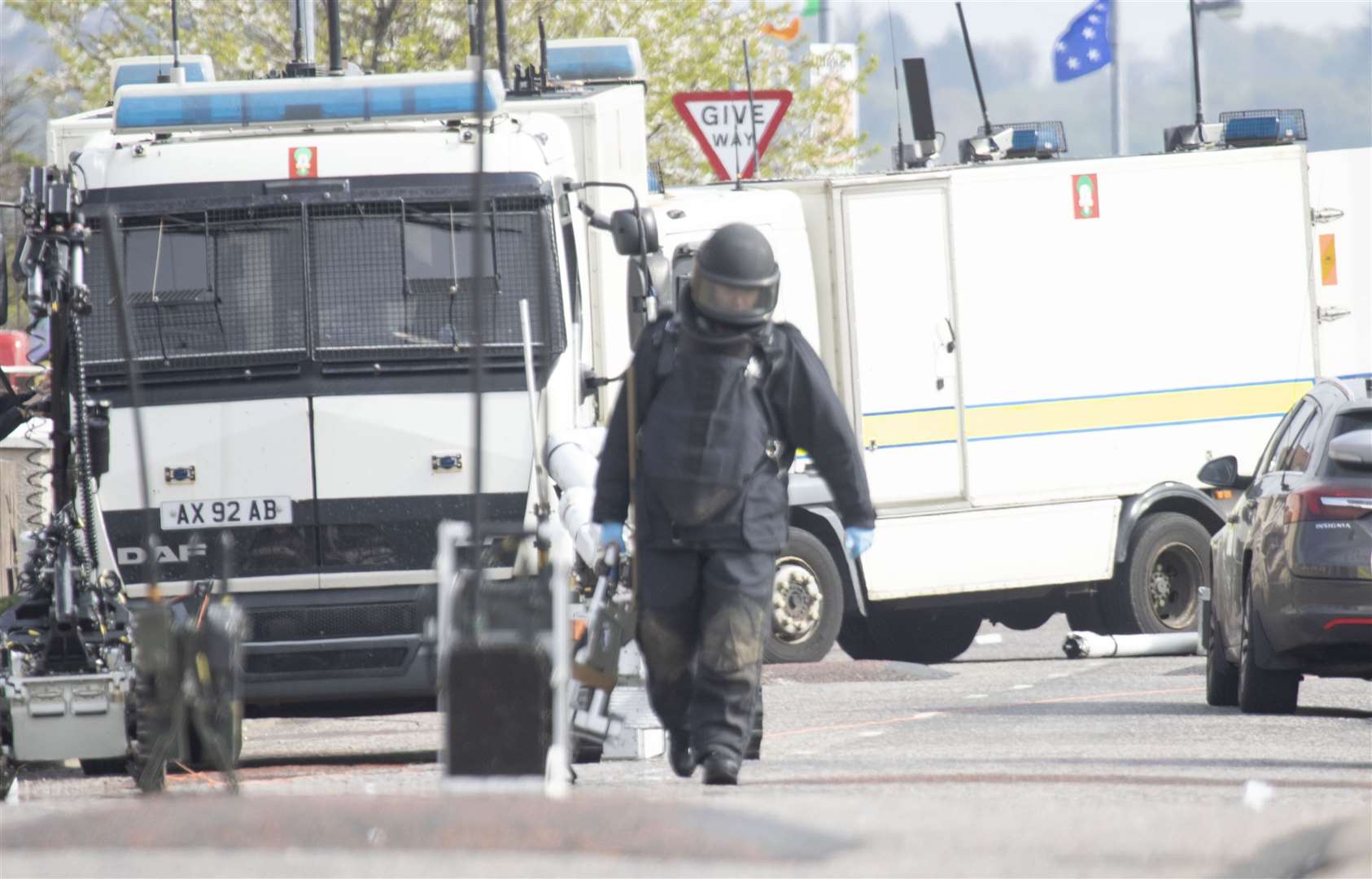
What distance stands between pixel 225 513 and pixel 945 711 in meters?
4.06

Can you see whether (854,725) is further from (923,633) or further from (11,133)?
(11,133)

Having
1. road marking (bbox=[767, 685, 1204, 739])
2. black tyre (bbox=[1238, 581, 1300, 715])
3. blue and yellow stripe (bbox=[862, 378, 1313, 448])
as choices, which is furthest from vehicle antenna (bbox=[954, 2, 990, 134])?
black tyre (bbox=[1238, 581, 1300, 715])

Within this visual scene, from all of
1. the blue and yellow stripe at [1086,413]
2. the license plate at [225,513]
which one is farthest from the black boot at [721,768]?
the blue and yellow stripe at [1086,413]

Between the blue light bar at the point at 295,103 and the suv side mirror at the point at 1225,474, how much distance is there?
419 cm

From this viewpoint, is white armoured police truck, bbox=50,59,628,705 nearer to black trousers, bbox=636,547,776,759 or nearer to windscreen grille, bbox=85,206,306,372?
windscreen grille, bbox=85,206,306,372

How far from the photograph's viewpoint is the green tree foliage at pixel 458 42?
1041 inches

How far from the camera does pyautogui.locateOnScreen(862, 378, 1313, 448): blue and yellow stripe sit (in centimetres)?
1750

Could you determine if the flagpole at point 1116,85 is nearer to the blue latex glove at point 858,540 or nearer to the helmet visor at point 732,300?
the blue latex glove at point 858,540

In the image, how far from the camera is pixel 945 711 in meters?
13.7

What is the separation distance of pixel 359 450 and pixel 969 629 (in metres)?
8.88

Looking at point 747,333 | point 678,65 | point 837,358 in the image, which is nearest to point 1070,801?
point 747,333

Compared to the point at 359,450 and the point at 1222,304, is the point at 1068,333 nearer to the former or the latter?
the point at 1222,304

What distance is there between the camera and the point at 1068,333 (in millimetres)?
18125

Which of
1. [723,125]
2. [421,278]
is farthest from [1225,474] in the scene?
[723,125]
